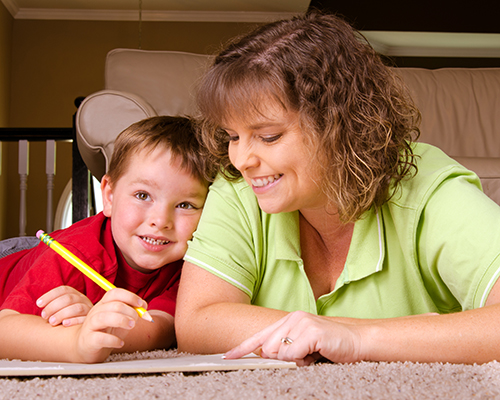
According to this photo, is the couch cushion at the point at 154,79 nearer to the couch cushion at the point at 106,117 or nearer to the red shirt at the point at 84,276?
the couch cushion at the point at 106,117

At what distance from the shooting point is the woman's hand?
0.63 metres

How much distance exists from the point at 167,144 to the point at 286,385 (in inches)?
29.9

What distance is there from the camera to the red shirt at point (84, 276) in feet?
3.07

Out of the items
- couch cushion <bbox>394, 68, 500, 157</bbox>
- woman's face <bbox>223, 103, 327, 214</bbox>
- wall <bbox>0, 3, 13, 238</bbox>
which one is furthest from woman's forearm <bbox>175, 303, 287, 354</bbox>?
wall <bbox>0, 3, 13, 238</bbox>

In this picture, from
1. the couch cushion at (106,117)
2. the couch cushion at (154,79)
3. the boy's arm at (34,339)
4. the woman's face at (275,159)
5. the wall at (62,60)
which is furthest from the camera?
the wall at (62,60)

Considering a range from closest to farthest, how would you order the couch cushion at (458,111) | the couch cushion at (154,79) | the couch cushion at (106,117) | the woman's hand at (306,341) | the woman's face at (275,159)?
the woman's hand at (306,341), the woman's face at (275,159), the couch cushion at (106,117), the couch cushion at (154,79), the couch cushion at (458,111)

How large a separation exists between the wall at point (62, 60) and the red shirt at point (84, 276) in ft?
15.7

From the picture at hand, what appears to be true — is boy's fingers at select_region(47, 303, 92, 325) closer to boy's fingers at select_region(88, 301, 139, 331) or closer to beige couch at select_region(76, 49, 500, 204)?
boy's fingers at select_region(88, 301, 139, 331)

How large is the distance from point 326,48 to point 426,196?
334mm

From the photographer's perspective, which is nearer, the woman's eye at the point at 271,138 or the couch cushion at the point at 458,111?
the woman's eye at the point at 271,138

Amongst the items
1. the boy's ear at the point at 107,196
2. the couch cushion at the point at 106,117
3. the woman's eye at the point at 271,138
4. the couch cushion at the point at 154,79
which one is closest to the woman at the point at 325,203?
the woman's eye at the point at 271,138

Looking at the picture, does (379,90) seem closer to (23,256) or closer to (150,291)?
(150,291)

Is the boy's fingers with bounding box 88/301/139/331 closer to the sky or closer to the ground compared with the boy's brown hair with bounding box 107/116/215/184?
closer to the ground

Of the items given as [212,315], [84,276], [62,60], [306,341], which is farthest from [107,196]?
[62,60]
